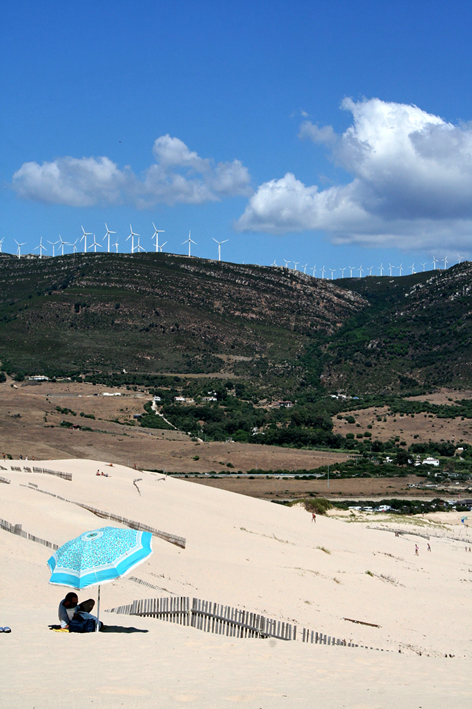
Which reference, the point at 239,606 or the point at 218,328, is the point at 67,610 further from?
the point at 218,328

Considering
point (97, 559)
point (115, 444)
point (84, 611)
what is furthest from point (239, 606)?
point (115, 444)

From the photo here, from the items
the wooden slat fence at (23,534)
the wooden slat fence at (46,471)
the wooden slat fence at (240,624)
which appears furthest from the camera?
the wooden slat fence at (46,471)

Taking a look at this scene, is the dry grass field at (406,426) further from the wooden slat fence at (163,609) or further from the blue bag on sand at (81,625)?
the blue bag on sand at (81,625)

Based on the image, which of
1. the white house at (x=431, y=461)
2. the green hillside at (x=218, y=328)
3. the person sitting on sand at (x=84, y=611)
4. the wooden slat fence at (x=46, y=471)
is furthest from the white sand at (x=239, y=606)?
the green hillside at (x=218, y=328)

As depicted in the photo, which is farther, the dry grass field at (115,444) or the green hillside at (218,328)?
the green hillside at (218,328)

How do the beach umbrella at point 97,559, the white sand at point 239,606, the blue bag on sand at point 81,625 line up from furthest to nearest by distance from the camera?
the blue bag on sand at point 81,625 → the beach umbrella at point 97,559 → the white sand at point 239,606

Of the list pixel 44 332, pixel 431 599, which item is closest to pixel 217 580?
pixel 431 599

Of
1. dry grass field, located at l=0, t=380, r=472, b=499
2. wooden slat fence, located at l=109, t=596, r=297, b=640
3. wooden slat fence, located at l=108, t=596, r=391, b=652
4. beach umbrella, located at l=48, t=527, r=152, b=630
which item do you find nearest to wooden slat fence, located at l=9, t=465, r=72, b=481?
dry grass field, located at l=0, t=380, r=472, b=499
